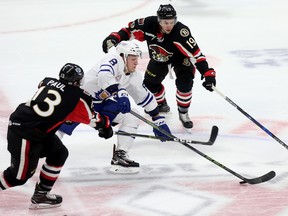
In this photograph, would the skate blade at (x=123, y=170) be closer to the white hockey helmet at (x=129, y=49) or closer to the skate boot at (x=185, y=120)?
the white hockey helmet at (x=129, y=49)

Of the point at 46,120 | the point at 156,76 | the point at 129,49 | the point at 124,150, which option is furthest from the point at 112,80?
the point at 156,76

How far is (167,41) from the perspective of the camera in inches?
221

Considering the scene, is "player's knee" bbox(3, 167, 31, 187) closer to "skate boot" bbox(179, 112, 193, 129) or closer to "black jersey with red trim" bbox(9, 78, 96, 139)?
"black jersey with red trim" bbox(9, 78, 96, 139)

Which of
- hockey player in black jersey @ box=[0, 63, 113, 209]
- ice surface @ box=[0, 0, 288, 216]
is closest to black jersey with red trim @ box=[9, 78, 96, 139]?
hockey player in black jersey @ box=[0, 63, 113, 209]

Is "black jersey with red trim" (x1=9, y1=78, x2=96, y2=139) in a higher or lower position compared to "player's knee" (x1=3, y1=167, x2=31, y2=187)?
higher

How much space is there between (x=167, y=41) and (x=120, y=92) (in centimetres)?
89

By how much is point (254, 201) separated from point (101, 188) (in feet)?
3.04

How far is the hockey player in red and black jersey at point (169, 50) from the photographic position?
5.50 m

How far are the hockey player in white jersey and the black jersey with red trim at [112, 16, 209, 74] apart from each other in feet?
1.82

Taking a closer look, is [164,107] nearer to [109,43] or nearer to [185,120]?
[185,120]

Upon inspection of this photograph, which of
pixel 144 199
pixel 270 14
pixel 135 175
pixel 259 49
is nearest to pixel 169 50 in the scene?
pixel 135 175

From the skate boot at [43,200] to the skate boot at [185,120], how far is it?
170 cm

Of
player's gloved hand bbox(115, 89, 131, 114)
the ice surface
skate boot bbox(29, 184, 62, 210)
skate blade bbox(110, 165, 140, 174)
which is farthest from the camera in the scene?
skate blade bbox(110, 165, 140, 174)

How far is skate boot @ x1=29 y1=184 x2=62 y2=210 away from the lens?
4.34 metres
